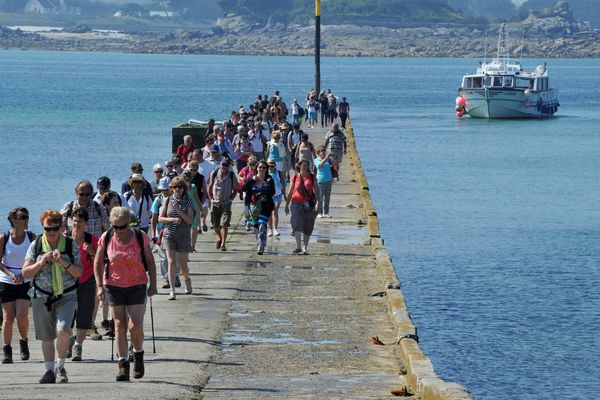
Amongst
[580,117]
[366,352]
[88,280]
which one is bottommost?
[580,117]

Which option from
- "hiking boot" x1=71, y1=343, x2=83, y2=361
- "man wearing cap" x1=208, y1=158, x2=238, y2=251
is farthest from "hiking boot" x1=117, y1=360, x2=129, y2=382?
"man wearing cap" x1=208, y1=158, x2=238, y2=251

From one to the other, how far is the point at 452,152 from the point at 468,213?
25520 mm

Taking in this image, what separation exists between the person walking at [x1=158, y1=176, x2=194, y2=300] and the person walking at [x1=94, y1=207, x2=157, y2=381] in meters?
4.51

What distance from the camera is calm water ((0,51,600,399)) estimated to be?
70.7ft

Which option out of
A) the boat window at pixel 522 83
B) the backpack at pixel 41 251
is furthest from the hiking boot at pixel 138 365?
the boat window at pixel 522 83

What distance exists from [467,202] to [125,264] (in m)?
33.6

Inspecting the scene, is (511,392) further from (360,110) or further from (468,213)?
(360,110)

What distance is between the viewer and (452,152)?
6669 cm

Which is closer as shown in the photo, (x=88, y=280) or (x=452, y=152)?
(x=88, y=280)

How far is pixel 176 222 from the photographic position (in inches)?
664

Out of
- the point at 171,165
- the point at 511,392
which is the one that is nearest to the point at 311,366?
the point at 511,392

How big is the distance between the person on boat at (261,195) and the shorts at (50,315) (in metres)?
8.91

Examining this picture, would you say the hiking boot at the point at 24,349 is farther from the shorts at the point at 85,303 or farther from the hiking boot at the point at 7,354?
the shorts at the point at 85,303

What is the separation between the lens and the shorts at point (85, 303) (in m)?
12.9
